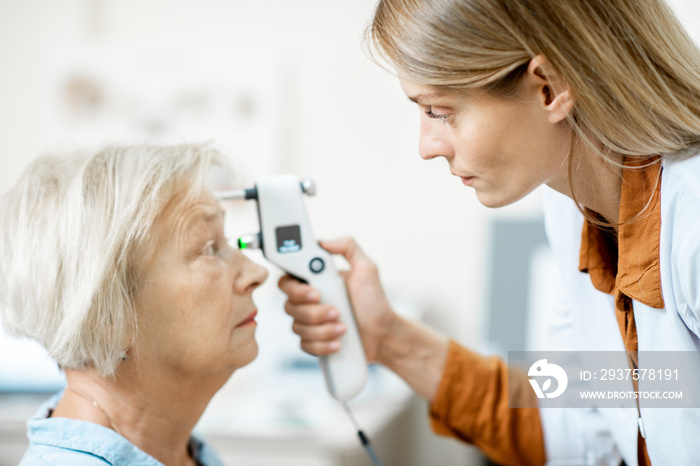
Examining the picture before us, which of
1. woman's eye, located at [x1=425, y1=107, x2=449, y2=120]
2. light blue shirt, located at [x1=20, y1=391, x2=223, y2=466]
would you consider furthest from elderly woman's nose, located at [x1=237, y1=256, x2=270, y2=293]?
woman's eye, located at [x1=425, y1=107, x2=449, y2=120]

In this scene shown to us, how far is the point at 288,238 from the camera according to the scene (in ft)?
3.70

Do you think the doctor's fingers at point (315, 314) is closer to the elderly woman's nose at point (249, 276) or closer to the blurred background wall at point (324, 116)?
the elderly woman's nose at point (249, 276)

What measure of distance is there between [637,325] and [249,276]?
0.59m

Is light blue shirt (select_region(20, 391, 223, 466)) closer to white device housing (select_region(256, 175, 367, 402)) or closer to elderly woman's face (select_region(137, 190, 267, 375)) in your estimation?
elderly woman's face (select_region(137, 190, 267, 375))

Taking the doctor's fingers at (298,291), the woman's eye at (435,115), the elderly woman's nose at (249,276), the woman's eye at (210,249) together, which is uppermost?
the woman's eye at (435,115)

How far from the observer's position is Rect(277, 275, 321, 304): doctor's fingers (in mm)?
1164

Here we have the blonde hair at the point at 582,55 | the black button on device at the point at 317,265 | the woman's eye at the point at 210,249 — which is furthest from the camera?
the black button on device at the point at 317,265

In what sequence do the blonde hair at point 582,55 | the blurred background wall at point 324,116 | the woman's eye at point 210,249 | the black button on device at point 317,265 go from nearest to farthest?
the blonde hair at point 582,55 < the woman's eye at point 210,249 < the black button on device at point 317,265 < the blurred background wall at point 324,116

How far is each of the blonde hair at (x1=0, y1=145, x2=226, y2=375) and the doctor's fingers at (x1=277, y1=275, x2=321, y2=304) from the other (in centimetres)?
28

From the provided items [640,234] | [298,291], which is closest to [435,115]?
[640,234]

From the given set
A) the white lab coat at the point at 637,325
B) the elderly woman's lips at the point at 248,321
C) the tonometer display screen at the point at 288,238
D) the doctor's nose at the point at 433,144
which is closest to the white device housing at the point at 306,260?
the tonometer display screen at the point at 288,238

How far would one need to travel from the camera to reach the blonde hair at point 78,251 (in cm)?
92

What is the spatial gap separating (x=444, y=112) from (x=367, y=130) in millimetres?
1715

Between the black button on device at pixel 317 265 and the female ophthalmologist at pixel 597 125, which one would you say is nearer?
the female ophthalmologist at pixel 597 125
